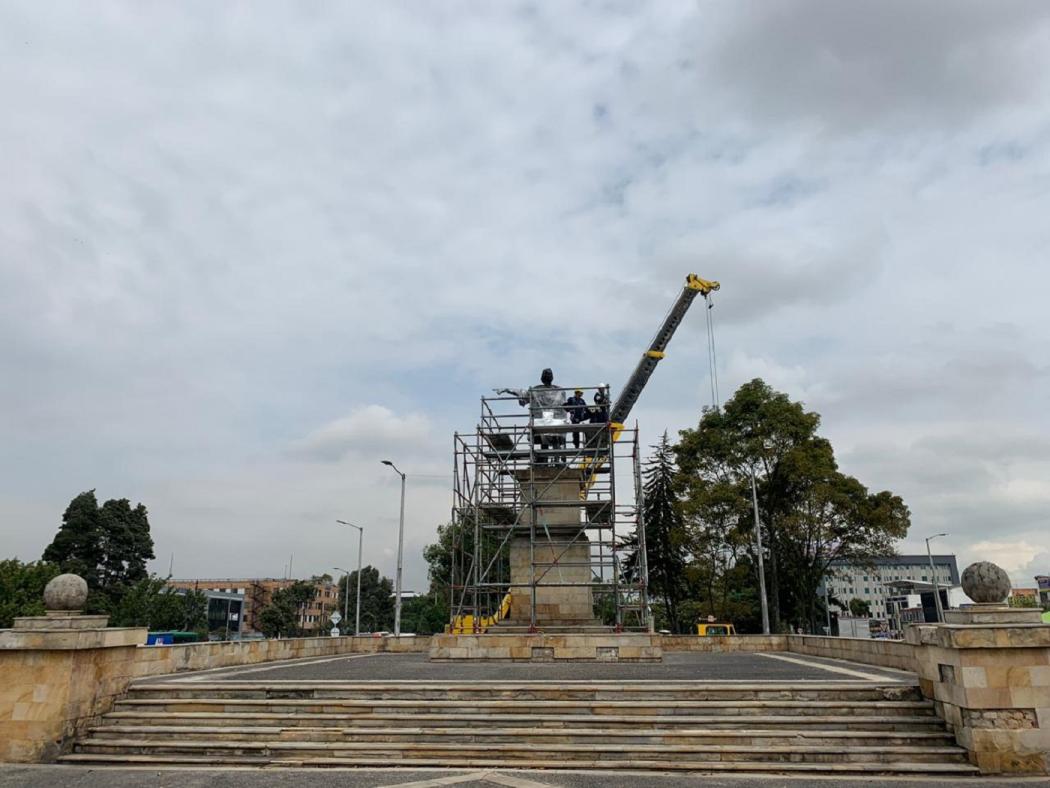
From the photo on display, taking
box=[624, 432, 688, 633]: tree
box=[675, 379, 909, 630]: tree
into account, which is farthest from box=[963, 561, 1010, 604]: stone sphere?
box=[624, 432, 688, 633]: tree

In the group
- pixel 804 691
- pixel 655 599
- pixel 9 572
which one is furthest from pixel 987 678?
pixel 9 572

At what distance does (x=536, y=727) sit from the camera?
9109 mm

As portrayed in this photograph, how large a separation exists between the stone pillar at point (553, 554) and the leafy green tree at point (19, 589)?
85.3 feet

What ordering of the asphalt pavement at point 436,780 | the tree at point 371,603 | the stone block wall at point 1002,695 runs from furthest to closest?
the tree at point 371,603 < the stone block wall at point 1002,695 < the asphalt pavement at point 436,780

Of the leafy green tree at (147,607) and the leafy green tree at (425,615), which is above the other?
the leafy green tree at (147,607)

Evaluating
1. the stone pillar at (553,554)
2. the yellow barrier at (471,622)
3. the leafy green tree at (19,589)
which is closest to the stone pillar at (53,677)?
the stone pillar at (553,554)

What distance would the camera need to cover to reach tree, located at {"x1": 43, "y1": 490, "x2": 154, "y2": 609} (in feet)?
168

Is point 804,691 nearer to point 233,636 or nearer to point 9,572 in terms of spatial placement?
point 9,572

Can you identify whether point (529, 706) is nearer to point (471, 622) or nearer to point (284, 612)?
point (471, 622)

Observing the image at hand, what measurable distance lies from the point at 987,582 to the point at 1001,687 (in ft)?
3.87

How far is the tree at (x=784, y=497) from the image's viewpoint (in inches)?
1235

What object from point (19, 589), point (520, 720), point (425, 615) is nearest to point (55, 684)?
point (520, 720)

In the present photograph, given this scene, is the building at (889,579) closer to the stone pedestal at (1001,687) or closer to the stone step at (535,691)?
the stone step at (535,691)

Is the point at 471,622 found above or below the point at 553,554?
below
